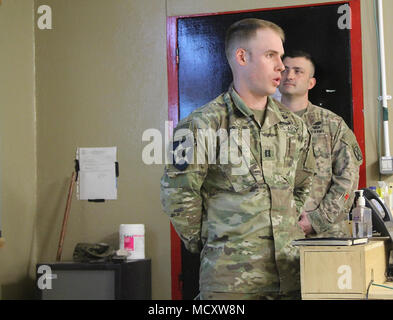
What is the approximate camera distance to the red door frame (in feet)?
11.4

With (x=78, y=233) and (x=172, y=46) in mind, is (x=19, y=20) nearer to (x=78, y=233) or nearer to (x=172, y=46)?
(x=172, y=46)

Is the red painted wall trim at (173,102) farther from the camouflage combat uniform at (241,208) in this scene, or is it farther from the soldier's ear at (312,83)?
the camouflage combat uniform at (241,208)

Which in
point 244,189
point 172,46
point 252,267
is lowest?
point 252,267

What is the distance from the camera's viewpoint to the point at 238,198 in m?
2.56

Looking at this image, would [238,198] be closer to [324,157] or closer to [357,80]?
[324,157]

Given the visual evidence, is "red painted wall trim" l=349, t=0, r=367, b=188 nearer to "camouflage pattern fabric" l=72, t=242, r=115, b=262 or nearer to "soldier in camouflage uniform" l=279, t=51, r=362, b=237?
"soldier in camouflage uniform" l=279, t=51, r=362, b=237

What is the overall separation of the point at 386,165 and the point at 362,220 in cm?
80

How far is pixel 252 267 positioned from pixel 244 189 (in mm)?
304

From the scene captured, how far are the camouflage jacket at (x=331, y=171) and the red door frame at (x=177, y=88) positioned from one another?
58 millimetres

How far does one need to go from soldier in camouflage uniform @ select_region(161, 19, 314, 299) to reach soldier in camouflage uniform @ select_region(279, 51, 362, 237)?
60 centimetres

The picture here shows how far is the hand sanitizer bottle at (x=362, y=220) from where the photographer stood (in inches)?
105

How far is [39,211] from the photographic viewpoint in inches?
154
